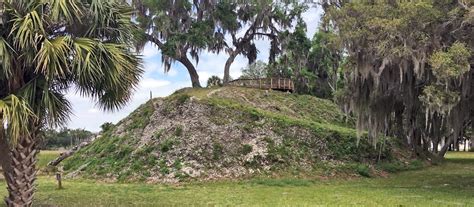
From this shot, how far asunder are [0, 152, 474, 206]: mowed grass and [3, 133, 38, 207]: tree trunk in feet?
9.64

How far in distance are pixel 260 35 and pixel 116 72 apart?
22.6m

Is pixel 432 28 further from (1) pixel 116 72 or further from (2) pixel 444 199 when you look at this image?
(1) pixel 116 72

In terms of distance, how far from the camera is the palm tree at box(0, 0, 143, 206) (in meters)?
7.34

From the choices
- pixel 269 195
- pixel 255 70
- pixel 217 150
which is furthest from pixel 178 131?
pixel 255 70

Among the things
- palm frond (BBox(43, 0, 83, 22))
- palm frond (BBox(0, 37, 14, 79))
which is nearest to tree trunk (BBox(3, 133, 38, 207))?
palm frond (BBox(0, 37, 14, 79))

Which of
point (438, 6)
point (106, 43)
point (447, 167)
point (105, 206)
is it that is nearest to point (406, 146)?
point (447, 167)

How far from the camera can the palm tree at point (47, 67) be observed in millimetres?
7336

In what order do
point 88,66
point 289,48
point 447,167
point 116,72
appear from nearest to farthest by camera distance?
point 88,66 → point 116,72 → point 447,167 → point 289,48

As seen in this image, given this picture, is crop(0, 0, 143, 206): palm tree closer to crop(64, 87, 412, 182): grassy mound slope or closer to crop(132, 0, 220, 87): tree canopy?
crop(64, 87, 412, 182): grassy mound slope

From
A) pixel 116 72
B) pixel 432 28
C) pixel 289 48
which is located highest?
pixel 289 48

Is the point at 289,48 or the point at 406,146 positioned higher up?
the point at 289,48

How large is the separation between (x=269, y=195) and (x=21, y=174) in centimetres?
691

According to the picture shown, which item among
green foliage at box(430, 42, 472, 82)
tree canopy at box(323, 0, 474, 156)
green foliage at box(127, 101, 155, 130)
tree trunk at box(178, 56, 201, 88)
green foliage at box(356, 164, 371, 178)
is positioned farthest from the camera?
tree trunk at box(178, 56, 201, 88)

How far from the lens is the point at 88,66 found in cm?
765
